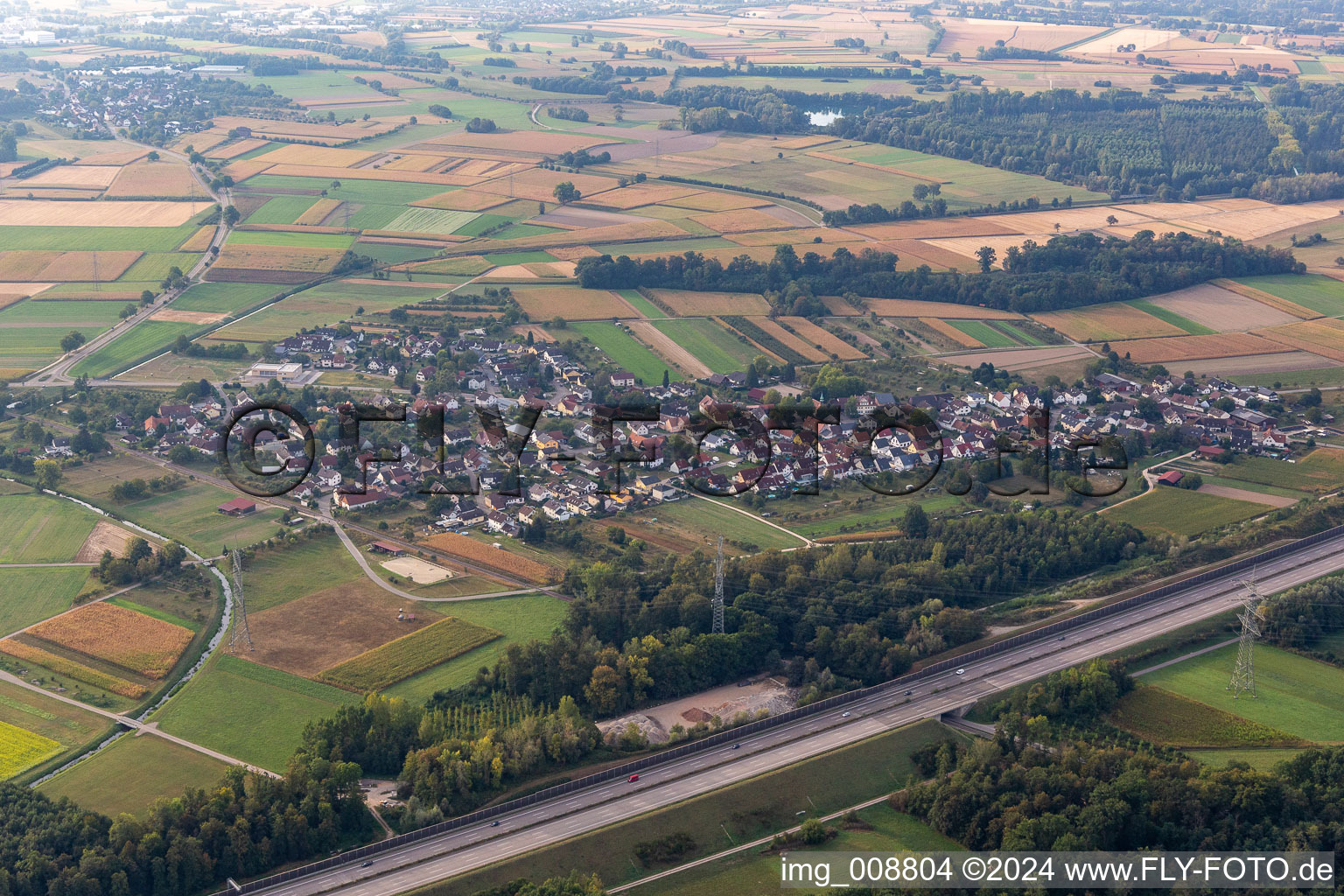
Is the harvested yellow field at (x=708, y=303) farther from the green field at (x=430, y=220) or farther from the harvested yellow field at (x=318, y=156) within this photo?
the harvested yellow field at (x=318, y=156)

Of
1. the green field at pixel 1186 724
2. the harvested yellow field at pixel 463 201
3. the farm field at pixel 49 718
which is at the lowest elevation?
the farm field at pixel 49 718

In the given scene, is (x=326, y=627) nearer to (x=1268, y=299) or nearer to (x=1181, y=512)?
(x=1181, y=512)

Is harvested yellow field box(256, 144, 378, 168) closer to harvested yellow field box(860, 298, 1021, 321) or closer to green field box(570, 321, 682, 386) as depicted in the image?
green field box(570, 321, 682, 386)

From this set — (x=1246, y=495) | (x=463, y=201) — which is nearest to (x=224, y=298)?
(x=463, y=201)

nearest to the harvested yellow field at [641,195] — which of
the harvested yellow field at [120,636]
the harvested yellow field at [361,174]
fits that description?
the harvested yellow field at [361,174]

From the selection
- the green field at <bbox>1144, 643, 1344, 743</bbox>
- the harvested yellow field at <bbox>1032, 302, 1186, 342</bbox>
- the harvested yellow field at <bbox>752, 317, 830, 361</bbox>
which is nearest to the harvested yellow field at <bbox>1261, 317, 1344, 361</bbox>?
the harvested yellow field at <bbox>1032, 302, 1186, 342</bbox>
